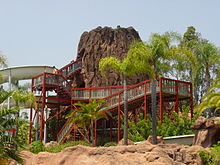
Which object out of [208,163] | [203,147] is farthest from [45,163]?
[203,147]

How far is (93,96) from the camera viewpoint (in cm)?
3684

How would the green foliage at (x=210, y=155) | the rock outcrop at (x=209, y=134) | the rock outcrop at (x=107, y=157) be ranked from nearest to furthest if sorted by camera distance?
the rock outcrop at (x=107, y=157) < the green foliage at (x=210, y=155) < the rock outcrop at (x=209, y=134)

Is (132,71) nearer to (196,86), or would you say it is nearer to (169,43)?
(169,43)

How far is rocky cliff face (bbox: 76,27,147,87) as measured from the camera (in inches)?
1629


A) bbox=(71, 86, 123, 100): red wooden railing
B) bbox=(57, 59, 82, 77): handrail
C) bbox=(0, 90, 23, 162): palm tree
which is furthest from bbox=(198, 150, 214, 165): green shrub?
bbox=(57, 59, 82, 77): handrail

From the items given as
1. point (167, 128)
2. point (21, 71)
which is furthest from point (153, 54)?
point (21, 71)

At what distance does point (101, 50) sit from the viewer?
140 feet

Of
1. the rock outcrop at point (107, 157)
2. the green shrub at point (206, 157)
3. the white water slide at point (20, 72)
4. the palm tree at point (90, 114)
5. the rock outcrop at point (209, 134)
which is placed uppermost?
the white water slide at point (20, 72)

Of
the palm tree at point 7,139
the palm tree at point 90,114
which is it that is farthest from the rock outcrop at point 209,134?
the palm tree at point 7,139

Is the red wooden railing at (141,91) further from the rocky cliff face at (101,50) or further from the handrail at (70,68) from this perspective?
the handrail at (70,68)

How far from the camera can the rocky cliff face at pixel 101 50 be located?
41.4m

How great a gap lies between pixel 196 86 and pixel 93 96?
1303 cm

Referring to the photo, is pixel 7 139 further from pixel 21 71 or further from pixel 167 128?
pixel 21 71

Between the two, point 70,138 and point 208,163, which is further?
point 70,138
